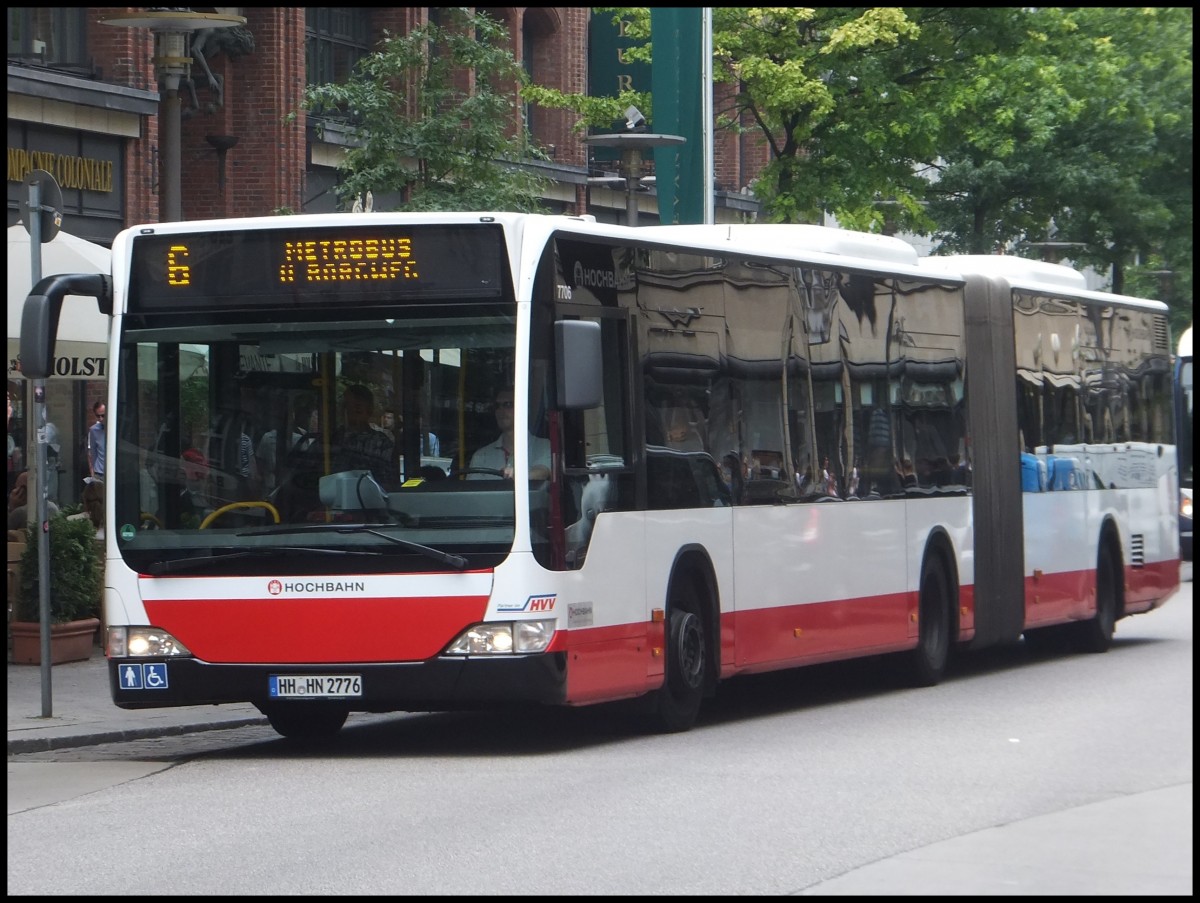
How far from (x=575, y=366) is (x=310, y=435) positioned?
138 centimetres

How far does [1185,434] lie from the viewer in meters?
31.8

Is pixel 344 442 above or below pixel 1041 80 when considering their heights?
below

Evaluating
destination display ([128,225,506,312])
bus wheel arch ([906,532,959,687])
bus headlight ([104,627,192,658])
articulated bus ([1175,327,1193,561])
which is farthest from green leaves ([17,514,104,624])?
articulated bus ([1175,327,1193,561])

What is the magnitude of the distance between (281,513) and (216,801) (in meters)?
1.87

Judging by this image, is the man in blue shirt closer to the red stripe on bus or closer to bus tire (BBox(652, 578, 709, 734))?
bus tire (BBox(652, 578, 709, 734))

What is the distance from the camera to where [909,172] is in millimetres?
30438

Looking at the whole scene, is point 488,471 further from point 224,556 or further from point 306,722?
point 306,722

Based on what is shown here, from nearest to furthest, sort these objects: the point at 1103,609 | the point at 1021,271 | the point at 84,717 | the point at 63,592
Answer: the point at 84,717, the point at 63,592, the point at 1021,271, the point at 1103,609

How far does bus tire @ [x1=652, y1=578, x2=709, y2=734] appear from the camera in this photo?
1262cm

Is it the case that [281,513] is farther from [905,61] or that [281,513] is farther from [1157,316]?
[905,61]

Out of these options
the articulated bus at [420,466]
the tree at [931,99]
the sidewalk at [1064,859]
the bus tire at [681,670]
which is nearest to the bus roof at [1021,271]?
the articulated bus at [420,466]

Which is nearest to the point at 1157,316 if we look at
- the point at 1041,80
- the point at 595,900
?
the point at 1041,80

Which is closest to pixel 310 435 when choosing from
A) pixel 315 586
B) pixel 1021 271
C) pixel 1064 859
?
pixel 315 586

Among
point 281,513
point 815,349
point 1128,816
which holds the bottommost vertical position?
point 1128,816
